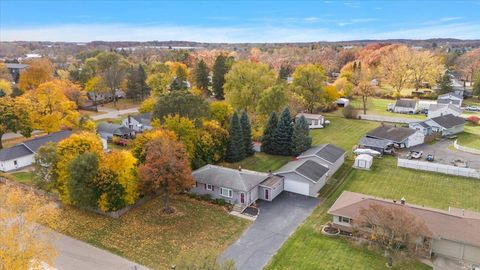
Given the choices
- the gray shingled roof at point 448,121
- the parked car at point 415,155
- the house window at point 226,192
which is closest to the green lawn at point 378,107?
the gray shingled roof at point 448,121

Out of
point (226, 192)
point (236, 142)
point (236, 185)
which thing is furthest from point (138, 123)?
point (236, 185)

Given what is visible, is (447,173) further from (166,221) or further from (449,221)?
(166,221)

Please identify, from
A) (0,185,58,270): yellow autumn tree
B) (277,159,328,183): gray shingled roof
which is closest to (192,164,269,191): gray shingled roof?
(277,159,328,183): gray shingled roof

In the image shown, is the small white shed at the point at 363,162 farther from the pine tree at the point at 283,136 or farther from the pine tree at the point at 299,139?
the pine tree at the point at 283,136

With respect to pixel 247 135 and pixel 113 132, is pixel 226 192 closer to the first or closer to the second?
pixel 247 135

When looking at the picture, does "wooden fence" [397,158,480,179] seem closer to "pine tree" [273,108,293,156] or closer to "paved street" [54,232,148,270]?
"pine tree" [273,108,293,156]

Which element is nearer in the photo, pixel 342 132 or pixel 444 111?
pixel 342 132
